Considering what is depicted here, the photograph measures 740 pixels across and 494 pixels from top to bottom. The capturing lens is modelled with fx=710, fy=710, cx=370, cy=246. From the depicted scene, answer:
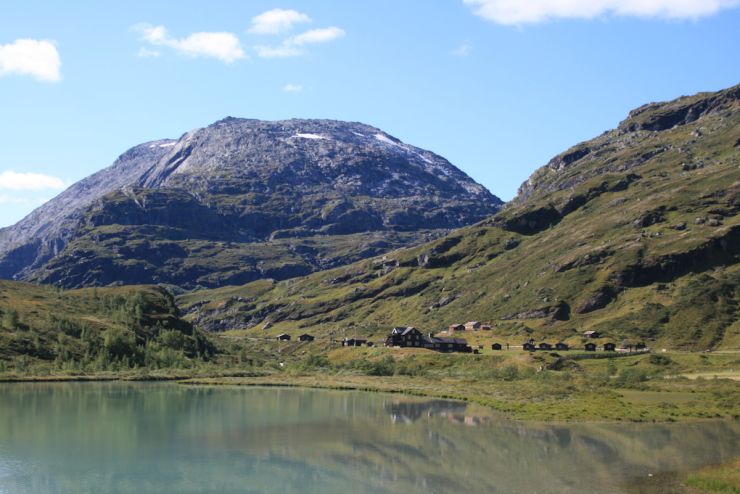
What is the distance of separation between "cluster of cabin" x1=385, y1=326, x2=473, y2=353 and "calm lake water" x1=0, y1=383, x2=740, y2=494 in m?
95.3

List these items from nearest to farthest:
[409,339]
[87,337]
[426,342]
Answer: [87,337] < [426,342] < [409,339]

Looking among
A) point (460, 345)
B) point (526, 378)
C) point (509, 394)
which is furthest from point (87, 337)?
→ point (509, 394)

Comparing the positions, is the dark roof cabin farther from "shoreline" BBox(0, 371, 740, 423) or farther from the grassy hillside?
the grassy hillside

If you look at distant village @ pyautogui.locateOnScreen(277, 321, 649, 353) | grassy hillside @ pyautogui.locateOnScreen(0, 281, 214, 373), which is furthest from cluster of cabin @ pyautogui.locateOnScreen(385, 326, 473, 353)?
grassy hillside @ pyautogui.locateOnScreen(0, 281, 214, 373)

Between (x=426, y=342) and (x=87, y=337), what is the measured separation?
283ft

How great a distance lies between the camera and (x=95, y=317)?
589 ft

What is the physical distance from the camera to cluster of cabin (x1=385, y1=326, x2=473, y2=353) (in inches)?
7352

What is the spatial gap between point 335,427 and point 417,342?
123 m

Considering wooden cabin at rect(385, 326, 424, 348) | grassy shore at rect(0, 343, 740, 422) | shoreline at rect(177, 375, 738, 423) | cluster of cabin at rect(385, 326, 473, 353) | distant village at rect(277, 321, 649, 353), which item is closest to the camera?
shoreline at rect(177, 375, 738, 423)

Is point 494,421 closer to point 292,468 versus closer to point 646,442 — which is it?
point 646,442

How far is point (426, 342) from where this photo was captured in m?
194

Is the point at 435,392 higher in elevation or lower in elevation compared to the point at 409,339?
lower

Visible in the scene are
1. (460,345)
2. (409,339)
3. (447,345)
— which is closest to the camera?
(460,345)

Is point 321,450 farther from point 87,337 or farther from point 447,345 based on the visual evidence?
point 447,345
